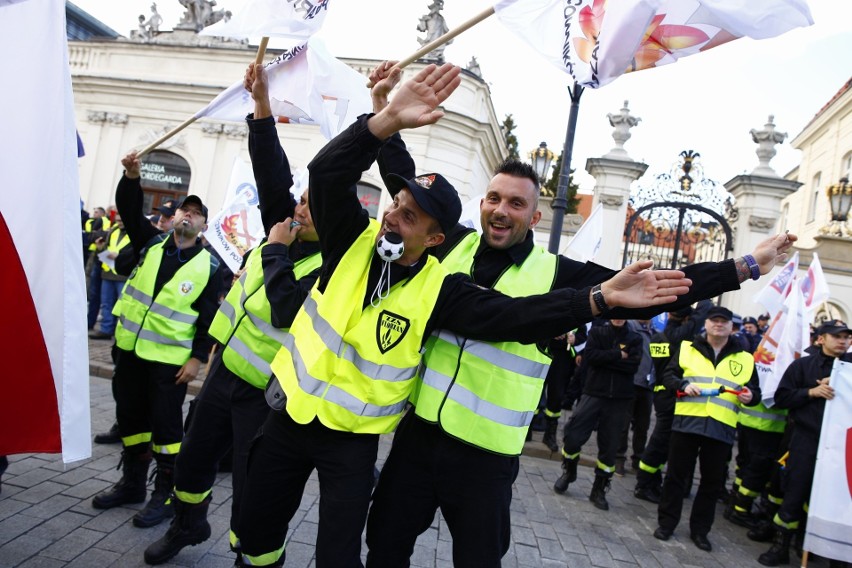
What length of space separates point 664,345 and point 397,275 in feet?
17.9

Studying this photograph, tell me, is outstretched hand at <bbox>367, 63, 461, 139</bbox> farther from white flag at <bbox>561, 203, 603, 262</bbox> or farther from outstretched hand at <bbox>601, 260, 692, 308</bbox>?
white flag at <bbox>561, 203, 603, 262</bbox>

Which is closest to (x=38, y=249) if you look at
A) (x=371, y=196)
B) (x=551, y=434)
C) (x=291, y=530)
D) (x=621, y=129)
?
(x=291, y=530)

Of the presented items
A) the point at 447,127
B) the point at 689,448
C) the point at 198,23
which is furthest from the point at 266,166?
the point at 198,23

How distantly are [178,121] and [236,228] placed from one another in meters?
13.7

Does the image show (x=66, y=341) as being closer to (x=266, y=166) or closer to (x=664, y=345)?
(x=266, y=166)

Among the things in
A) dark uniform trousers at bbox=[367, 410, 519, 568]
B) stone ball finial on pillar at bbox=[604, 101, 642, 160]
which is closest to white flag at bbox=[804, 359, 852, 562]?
dark uniform trousers at bbox=[367, 410, 519, 568]

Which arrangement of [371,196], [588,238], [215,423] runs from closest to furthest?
[215,423] < [588,238] < [371,196]

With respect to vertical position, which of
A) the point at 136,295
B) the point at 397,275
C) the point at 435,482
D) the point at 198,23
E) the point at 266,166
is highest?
the point at 198,23

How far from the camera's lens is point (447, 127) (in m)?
16.8

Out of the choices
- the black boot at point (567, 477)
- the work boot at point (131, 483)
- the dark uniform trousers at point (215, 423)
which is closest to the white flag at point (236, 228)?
the work boot at point (131, 483)

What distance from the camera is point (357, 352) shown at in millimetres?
2393

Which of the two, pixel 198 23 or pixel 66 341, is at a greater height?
pixel 198 23

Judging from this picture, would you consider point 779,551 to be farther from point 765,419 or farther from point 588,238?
point 588,238

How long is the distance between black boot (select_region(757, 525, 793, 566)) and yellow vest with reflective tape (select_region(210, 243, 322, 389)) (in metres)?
4.69
